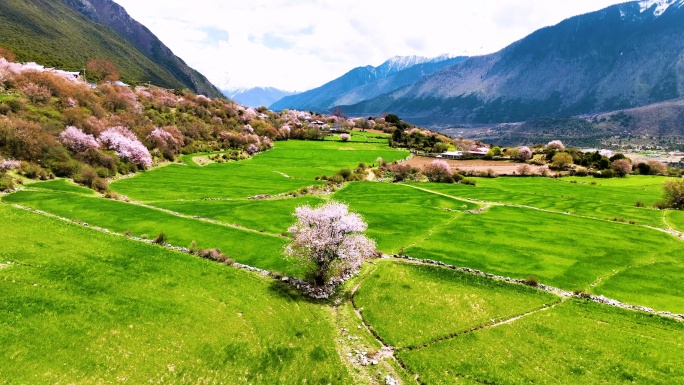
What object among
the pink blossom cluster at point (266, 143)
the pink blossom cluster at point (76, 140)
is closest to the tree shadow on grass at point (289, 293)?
the pink blossom cluster at point (76, 140)

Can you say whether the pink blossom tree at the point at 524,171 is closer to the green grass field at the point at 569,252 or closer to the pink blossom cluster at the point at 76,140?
the green grass field at the point at 569,252

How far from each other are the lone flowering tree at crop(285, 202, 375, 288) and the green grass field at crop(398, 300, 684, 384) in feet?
38.4

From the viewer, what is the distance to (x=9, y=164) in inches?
2359

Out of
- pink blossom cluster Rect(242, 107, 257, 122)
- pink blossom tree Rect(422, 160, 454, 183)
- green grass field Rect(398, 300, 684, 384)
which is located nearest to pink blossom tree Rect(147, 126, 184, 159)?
pink blossom cluster Rect(242, 107, 257, 122)

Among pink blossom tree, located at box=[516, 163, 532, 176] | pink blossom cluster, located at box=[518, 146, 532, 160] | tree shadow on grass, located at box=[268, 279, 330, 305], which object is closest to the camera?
tree shadow on grass, located at box=[268, 279, 330, 305]

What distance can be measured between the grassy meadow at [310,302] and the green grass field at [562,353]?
0.14m

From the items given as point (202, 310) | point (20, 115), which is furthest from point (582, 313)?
point (20, 115)

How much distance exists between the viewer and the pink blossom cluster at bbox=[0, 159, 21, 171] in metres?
58.9

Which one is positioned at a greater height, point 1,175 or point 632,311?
point 1,175

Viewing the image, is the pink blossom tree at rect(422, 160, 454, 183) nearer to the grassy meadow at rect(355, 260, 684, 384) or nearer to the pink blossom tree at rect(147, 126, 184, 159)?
the grassy meadow at rect(355, 260, 684, 384)

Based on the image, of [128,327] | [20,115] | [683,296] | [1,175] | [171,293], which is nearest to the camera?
[128,327]

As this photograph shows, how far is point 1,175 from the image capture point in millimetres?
56062

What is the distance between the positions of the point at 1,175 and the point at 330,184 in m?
59.1

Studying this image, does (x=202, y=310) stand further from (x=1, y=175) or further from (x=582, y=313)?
(x=1, y=175)
